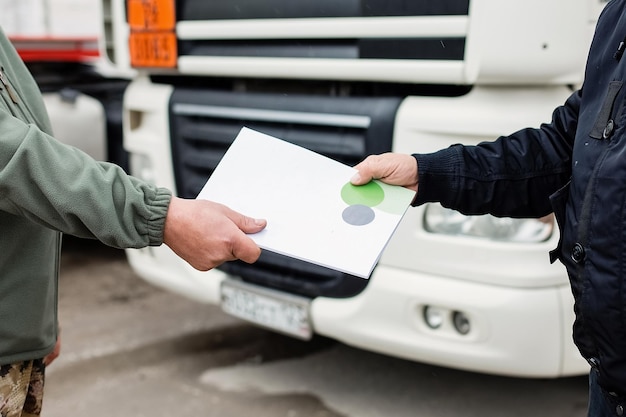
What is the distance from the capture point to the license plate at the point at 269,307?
2.97 metres

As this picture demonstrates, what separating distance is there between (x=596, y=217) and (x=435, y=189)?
0.50 meters

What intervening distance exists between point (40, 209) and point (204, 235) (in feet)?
1.10

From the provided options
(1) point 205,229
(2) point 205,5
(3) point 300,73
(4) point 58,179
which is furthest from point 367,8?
(4) point 58,179

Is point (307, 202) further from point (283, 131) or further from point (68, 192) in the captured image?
point (283, 131)

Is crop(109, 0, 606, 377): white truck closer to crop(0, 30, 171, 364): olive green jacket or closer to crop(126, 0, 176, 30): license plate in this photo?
crop(126, 0, 176, 30): license plate

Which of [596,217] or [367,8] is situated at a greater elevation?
[367,8]

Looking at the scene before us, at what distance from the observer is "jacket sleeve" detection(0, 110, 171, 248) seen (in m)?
1.37

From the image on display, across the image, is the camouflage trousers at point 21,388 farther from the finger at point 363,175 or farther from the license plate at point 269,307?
the license plate at point 269,307

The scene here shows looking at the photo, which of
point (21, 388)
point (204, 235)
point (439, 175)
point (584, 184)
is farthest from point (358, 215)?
point (21, 388)

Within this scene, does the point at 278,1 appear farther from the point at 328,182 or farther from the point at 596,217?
the point at 596,217

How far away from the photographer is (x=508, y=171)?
1.75m

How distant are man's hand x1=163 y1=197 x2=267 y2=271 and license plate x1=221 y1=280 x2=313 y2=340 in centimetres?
141

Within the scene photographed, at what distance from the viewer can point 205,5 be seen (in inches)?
126

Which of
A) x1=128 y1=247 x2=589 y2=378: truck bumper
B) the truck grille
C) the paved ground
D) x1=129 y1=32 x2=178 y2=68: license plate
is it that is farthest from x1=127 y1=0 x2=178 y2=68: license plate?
the paved ground
